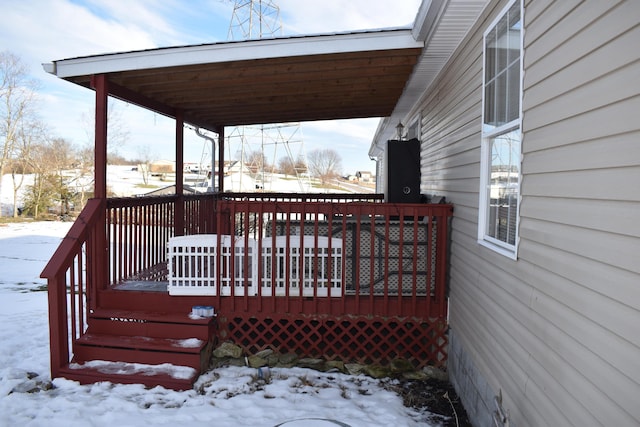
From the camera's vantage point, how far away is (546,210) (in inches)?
84.8

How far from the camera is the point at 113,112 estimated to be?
26688 millimetres

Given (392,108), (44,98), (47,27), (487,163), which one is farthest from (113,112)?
(487,163)

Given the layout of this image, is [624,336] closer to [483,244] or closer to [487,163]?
[483,244]

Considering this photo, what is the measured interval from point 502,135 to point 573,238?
1206 mm

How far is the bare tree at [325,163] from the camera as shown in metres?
39.2

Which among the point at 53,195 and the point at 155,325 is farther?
the point at 53,195

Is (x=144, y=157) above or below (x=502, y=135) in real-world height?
above

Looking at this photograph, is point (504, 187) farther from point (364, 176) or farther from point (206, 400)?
point (364, 176)

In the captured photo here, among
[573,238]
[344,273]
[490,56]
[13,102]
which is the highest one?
[13,102]

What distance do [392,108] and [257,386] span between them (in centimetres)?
483

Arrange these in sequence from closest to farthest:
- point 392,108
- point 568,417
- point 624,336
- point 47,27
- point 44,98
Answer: point 624,336 < point 568,417 < point 392,108 < point 44,98 < point 47,27

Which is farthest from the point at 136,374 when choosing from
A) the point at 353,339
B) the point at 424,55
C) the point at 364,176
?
the point at 364,176

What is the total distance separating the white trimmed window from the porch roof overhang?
1.04 m

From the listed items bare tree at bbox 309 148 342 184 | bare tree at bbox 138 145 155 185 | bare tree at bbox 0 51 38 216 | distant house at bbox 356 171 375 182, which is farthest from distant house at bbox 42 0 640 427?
distant house at bbox 356 171 375 182
